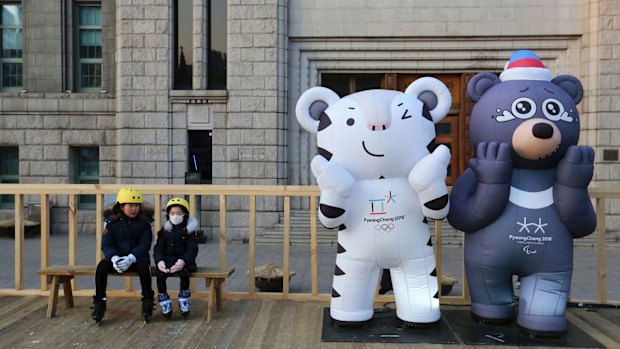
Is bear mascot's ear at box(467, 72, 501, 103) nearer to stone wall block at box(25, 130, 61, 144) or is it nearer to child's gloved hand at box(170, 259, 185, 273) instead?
child's gloved hand at box(170, 259, 185, 273)

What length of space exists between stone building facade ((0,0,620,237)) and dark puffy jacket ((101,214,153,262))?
5700 mm

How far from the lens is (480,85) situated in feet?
13.8

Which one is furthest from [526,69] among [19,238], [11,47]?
[11,47]

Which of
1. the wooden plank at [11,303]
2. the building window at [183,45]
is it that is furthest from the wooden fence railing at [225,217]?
the building window at [183,45]

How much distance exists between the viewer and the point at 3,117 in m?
11.1

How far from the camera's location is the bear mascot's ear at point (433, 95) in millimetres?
4137

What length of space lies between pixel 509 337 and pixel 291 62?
25.3ft

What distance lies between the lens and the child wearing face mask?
440 cm

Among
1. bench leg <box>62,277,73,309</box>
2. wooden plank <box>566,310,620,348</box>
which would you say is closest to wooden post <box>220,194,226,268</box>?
bench leg <box>62,277,73,309</box>

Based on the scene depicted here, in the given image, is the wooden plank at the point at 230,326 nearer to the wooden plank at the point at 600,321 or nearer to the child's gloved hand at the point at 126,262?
the child's gloved hand at the point at 126,262

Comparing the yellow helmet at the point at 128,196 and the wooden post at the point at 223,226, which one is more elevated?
the yellow helmet at the point at 128,196

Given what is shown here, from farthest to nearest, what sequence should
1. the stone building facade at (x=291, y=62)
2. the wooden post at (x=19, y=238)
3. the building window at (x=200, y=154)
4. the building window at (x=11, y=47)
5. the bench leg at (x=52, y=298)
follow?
1. the building window at (x=11, y=47)
2. the building window at (x=200, y=154)
3. the stone building facade at (x=291, y=62)
4. the wooden post at (x=19, y=238)
5. the bench leg at (x=52, y=298)

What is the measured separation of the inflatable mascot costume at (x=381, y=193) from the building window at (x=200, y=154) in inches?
266

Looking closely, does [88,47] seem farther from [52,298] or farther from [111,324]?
[111,324]
